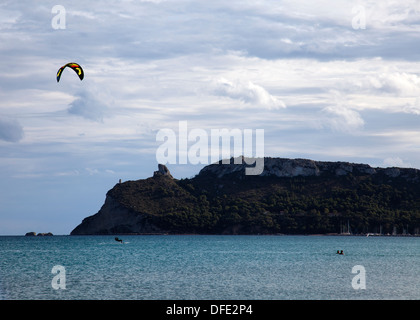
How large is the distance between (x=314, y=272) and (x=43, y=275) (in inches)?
970
